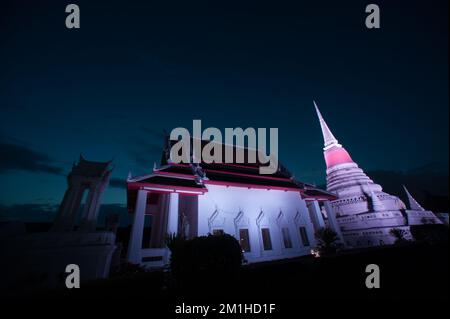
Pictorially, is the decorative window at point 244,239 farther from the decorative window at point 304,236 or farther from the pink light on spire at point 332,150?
the pink light on spire at point 332,150

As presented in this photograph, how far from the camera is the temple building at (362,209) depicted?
66.8 feet

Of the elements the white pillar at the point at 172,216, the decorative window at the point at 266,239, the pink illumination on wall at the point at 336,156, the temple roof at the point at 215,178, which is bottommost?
the decorative window at the point at 266,239

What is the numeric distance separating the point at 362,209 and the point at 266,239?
16.8 metres

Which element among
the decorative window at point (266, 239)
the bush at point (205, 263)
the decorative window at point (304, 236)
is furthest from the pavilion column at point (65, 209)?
the decorative window at point (304, 236)

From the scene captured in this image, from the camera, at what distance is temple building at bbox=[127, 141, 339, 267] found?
10.3 m

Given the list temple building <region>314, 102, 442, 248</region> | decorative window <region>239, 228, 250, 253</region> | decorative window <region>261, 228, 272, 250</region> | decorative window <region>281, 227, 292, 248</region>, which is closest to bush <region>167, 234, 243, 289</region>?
decorative window <region>239, 228, 250, 253</region>

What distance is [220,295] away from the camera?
466 cm

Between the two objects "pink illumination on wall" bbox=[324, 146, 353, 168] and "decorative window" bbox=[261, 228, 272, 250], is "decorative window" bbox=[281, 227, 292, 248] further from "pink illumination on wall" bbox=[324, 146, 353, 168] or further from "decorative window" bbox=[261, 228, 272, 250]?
"pink illumination on wall" bbox=[324, 146, 353, 168]

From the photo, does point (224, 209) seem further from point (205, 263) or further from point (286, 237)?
point (205, 263)

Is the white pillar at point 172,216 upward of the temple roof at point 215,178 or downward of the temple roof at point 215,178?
downward

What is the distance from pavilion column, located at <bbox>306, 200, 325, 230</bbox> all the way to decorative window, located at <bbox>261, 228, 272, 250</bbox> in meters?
5.41

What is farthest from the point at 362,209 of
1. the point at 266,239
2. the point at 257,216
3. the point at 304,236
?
the point at 257,216
